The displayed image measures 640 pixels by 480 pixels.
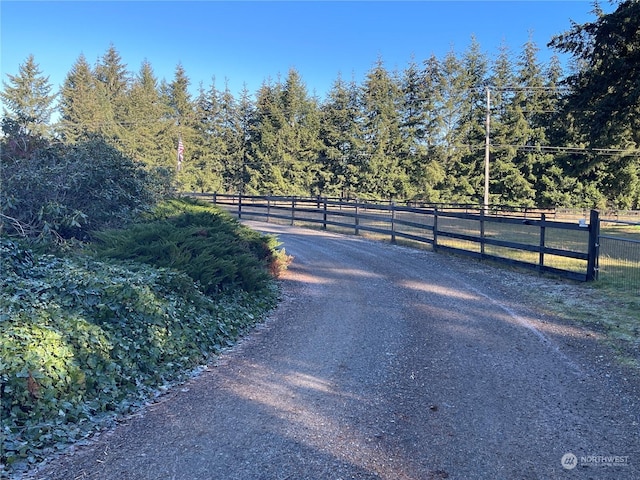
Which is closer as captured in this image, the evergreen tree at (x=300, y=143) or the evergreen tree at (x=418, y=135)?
the evergreen tree at (x=418, y=135)

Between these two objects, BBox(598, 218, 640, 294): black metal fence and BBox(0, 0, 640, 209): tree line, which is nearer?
BBox(598, 218, 640, 294): black metal fence

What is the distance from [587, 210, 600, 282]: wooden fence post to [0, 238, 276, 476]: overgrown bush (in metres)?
6.61

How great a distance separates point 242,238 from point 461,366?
18.4ft

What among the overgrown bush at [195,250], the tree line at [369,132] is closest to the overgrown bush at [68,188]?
the overgrown bush at [195,250]

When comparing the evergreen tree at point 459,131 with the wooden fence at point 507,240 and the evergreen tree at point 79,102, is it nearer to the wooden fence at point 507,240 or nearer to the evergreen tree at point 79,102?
the wooden fence at point 507,240

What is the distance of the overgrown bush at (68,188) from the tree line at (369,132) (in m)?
25.3

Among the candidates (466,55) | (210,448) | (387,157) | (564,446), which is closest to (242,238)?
(210,448)

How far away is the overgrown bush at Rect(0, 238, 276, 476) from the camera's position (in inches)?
129

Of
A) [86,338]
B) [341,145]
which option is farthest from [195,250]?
[341,145]

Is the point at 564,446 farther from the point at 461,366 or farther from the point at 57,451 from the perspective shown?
the point at 57,451

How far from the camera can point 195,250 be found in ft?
24.0

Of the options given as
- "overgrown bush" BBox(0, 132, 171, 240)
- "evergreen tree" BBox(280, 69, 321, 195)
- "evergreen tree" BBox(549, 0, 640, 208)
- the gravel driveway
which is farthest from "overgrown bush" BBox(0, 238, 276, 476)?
"evergreen tree" BBox(280, 69, 321, 195)

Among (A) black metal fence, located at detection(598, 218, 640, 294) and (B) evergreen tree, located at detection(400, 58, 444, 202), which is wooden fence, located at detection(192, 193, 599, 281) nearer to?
(A) black metal fence, located at detection(598, 218, 640, 294)

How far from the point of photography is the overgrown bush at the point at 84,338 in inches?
129
